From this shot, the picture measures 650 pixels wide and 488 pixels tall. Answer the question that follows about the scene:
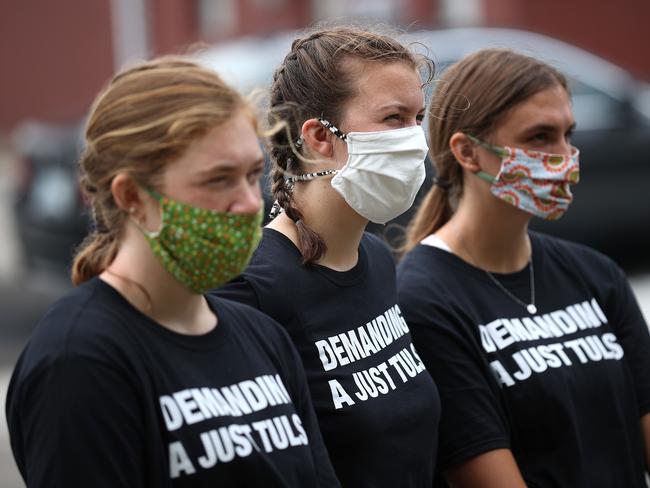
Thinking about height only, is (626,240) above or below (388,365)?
Result: below

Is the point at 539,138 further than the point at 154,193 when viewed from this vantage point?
Yes

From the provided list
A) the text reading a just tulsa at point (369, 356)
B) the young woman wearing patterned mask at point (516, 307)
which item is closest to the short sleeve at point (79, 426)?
the text reading a just tulsa at point (369, 356)

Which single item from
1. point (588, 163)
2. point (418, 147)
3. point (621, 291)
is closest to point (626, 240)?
point (588, 163)

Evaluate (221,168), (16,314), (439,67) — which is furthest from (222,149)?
(16,314)

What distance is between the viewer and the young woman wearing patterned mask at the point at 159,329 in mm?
2125

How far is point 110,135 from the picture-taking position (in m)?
2.28

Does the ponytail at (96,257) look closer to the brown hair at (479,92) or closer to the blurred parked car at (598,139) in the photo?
the brown hair at (479,92)

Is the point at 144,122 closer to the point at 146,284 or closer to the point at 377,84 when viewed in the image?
the point at 146,284

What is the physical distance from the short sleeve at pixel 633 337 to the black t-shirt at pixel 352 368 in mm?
800

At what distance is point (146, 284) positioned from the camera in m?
2.32

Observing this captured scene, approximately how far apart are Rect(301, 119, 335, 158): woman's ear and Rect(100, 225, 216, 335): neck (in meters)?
0.75

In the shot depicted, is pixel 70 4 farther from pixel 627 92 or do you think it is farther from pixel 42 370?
pixel 42 370

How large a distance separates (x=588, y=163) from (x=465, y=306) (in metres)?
5.66

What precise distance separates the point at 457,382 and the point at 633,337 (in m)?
0.69
